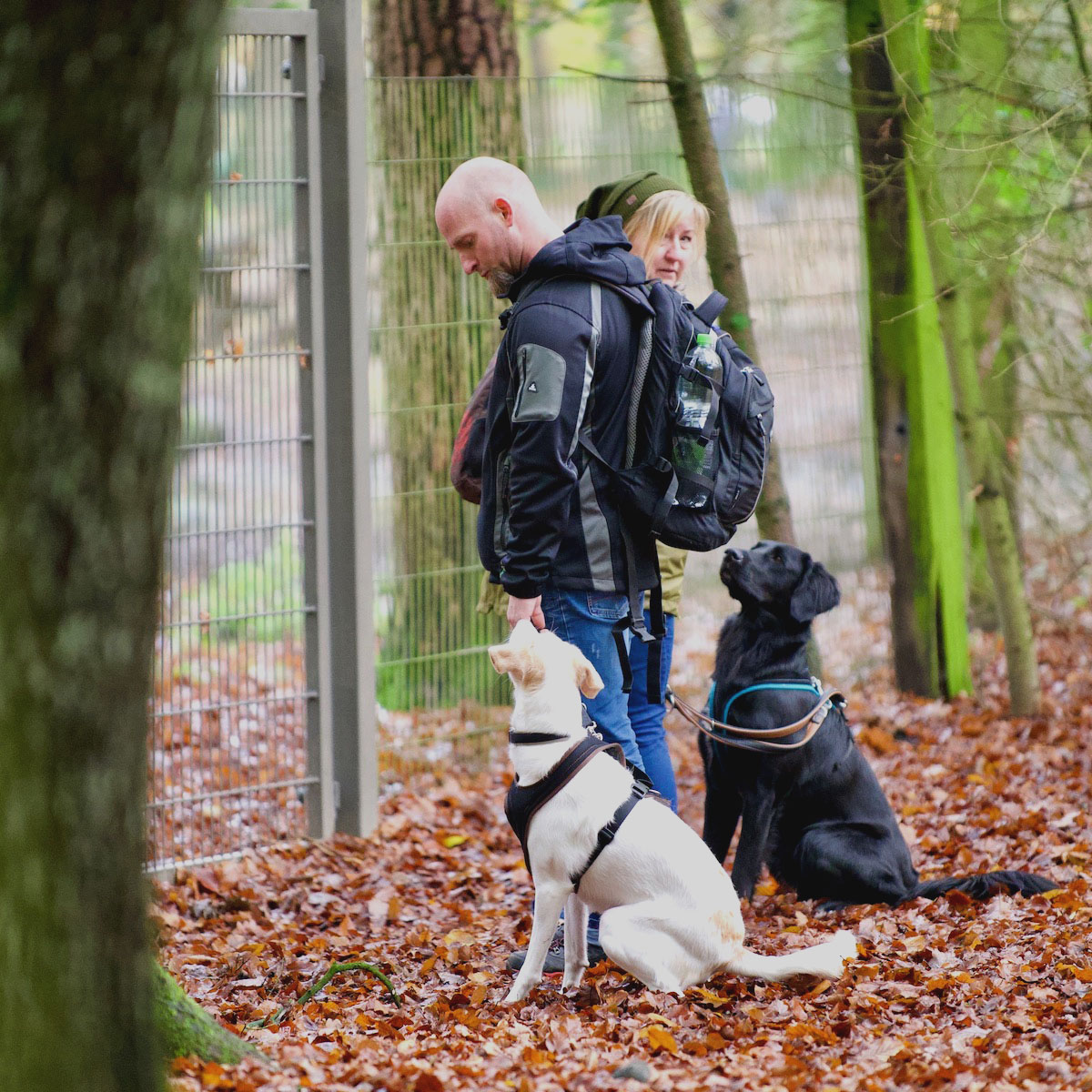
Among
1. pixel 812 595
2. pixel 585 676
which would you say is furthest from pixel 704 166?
pixel 585 676

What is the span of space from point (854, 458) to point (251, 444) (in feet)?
13.8

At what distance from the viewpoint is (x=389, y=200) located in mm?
6281

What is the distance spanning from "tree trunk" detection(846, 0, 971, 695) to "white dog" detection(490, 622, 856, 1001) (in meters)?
4.47

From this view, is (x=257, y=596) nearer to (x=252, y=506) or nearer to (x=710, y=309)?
(x=252, y=506)

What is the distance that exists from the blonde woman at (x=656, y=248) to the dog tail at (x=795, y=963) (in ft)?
2.90

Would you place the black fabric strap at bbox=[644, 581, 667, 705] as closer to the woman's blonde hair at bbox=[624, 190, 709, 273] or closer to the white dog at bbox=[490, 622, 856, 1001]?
the white dog at bbox=[490, 622, 856, 1001]

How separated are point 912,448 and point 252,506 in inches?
166

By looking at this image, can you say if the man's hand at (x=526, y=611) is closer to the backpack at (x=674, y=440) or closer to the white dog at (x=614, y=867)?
the white dog at (x=614, y=867)

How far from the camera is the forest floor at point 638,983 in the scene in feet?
9.92

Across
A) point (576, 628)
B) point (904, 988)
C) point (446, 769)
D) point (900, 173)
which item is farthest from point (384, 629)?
point (900, 173)

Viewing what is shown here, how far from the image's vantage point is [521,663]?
11.8ft

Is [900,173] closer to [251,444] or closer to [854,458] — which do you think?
[854,458]

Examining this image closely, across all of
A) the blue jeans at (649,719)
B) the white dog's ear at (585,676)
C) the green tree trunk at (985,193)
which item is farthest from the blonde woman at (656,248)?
the green tree trunk at (985,193)

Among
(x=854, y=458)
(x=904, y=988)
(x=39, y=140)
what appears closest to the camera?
(x=39, y=140)
